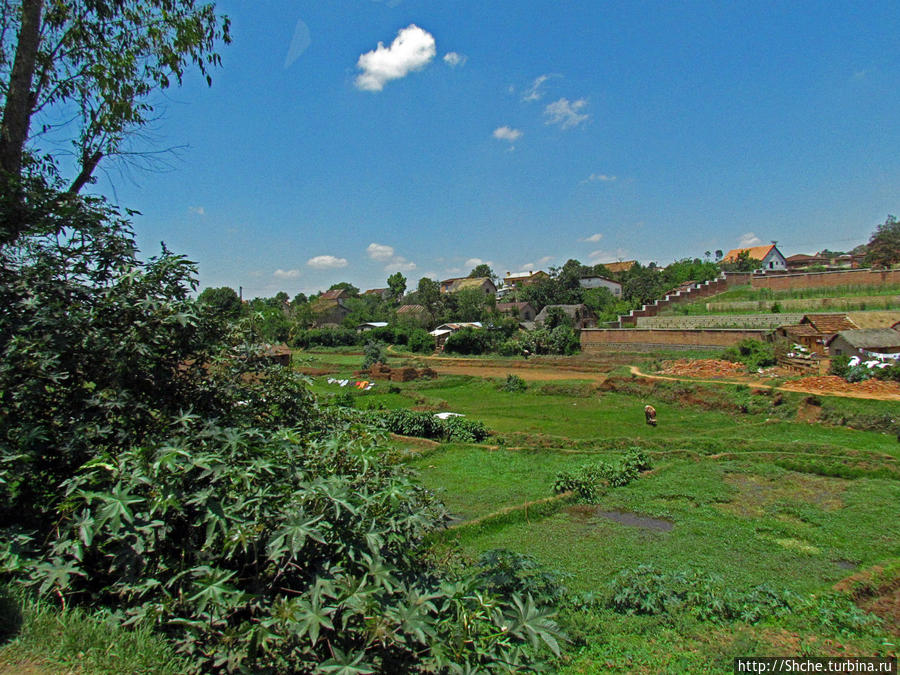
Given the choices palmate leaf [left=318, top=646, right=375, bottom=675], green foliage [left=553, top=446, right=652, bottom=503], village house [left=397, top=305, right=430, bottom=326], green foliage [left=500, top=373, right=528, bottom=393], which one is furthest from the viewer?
village house [left=397, top=305, right=430, bottom=326]

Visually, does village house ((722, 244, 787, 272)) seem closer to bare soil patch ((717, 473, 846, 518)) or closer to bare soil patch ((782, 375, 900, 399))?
bare soil patch ((782, 375, 900, 399))

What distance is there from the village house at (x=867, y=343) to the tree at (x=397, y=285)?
70.2 metres

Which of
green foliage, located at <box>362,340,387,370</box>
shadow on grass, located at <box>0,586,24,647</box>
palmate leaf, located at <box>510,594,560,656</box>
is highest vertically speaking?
shadow on grass, located at <box>0,586,24,647</box>

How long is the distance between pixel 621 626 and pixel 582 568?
193cm

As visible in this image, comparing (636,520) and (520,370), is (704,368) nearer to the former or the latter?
(520,370)

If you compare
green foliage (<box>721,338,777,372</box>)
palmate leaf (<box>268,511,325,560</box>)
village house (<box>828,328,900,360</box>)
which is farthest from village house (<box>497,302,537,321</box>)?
palmate leaf (<box>268,511,325,560</box>)

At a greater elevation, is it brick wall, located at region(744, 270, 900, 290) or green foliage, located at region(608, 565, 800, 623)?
brick wall, located at region(744, 270, 900, 290)

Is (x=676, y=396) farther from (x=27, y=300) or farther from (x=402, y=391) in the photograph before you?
(x=27, y=300)

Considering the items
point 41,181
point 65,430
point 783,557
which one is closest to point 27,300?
point 65,430

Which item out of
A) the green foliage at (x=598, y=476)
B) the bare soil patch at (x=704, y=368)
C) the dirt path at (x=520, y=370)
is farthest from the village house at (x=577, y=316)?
the green foliage at (x=598, y=476)

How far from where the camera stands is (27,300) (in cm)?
354

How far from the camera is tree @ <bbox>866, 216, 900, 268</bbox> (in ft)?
144

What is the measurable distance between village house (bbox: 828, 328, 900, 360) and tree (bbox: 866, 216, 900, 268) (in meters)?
24.9

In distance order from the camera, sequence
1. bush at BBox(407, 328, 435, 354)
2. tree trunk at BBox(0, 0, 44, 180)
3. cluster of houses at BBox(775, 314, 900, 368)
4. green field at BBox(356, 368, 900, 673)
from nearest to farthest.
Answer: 1. green field at BBox(356, 368, 900, 673)
2. tree trunk at BBox(0, 0, 44, 180)
3. cluster of houses at BBox(775, 314, 900, 368)
4. bush at BBox(407, 328, 435, 354)
